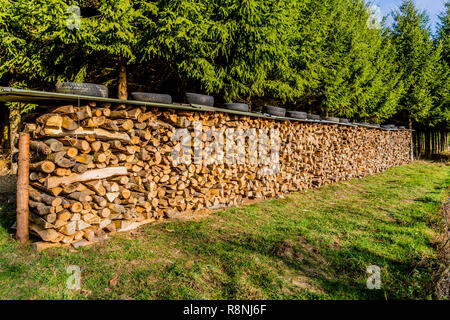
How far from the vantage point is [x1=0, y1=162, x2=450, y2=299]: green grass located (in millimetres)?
2893

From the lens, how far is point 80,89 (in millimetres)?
3898

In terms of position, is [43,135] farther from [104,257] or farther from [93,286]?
[93,286]

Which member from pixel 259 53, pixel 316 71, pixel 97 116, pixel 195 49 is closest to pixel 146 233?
pixel 97 116

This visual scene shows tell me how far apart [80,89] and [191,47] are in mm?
3941

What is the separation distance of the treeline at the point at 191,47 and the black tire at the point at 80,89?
3126 millimetres


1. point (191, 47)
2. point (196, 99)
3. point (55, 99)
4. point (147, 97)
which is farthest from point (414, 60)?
point (55, 99)

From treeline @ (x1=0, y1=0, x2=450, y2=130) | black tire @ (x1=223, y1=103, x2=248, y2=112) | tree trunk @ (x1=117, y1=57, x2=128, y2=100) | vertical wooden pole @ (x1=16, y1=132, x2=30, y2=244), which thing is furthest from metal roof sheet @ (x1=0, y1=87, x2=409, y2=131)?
tree trunk @ (x1=117, y1=57, x2=128, y2=100)

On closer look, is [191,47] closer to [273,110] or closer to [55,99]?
[273,110]

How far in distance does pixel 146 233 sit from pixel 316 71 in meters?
9.38

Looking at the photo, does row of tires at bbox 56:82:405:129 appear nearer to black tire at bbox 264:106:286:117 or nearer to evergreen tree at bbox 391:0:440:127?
black tire at bbox 264:106:286:117

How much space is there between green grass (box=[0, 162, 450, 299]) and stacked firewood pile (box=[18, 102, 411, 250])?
36cm

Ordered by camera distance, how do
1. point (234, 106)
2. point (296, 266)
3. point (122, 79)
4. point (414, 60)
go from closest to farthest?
point (296, 266) → point (234, 106) → point (122, 79) → point (414, 60)

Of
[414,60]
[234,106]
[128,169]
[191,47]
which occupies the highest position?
[414,60]

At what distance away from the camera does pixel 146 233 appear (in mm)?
4305
